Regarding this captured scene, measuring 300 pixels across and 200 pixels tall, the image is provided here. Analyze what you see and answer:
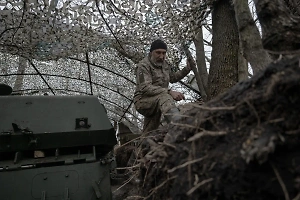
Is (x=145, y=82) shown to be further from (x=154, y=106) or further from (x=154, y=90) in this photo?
(x=154, y=106)

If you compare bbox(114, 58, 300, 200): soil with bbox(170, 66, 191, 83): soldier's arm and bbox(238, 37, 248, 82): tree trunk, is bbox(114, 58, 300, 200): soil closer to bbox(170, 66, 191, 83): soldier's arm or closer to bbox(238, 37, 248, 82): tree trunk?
bbox(238, 37, 248, 82): tree trunk

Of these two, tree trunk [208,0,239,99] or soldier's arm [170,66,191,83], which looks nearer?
tree trunk [208,0,239,99]

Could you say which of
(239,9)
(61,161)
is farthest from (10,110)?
(239,9)

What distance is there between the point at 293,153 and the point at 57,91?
7370mm

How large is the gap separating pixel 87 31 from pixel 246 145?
187 inches

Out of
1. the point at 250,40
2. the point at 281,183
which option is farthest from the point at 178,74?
the point at 281,183

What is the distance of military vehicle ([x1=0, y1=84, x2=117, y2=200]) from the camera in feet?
9.80

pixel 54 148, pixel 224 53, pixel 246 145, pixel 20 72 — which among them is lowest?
pixel 246 145

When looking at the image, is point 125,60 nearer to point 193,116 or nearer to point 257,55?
point 257,55

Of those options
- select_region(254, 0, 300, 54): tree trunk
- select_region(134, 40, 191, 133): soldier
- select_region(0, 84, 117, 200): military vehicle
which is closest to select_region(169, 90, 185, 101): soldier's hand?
select_region(134, 40, 191, 133): soldier

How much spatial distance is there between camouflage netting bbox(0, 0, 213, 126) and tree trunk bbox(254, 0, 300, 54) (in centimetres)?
277

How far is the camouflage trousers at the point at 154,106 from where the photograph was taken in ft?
11.5

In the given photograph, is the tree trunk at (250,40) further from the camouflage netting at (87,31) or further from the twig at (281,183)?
the camouflage netting at (87,31)

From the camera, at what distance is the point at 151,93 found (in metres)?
3.78
